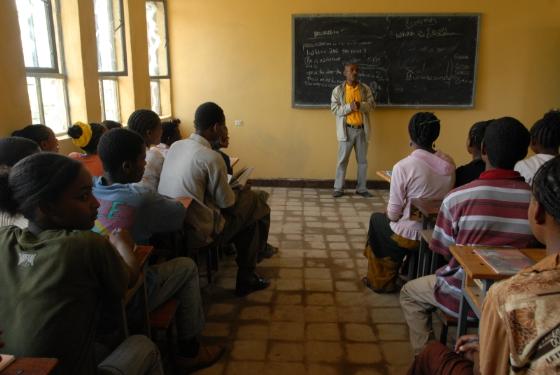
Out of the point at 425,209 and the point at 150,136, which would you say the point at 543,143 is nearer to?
the point at 425,209

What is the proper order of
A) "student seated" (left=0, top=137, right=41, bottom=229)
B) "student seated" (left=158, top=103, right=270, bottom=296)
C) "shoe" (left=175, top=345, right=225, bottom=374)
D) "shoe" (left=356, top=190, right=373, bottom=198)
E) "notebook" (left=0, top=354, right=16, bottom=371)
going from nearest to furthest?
"notebook" (left=0, top=354, right=16, bottom=371)
"student seated" (left=0, top=137, right=41, bottom=229)
"shoe" (left=175, top=345, right=225, bottom=374)
"student seated" (left=158, top=103, right=270, bottom=296)
"shoe" (left=356, top=190, right=373, bottom=198)

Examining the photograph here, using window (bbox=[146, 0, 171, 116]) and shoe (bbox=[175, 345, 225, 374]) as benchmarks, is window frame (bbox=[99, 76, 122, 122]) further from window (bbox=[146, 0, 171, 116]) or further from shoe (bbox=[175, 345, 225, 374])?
shoe (bbox=[175, 345, 225, 374])

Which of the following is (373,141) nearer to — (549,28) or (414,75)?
(414,75)

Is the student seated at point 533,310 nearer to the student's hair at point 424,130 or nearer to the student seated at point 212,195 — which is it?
the student's hair at point 424,130

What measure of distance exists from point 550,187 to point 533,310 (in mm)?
306

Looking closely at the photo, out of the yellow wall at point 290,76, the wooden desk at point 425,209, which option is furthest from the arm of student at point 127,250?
the yellow wall at point 290,76

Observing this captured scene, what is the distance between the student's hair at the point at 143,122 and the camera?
284 cm

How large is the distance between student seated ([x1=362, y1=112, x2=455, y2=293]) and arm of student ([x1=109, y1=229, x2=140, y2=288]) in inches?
62.4

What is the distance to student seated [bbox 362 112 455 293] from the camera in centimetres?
255

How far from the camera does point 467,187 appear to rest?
71.3 inches

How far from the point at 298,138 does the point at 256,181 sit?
2.67 ft

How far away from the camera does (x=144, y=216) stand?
74.5 inches

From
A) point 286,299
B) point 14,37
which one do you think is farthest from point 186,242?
point 14,37

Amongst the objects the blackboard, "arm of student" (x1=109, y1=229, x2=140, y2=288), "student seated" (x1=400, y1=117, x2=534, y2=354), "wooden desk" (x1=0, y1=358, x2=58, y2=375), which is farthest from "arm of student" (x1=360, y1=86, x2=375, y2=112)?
"wooden desk" (x1=0, y1=358, x2=58, y2=375)
